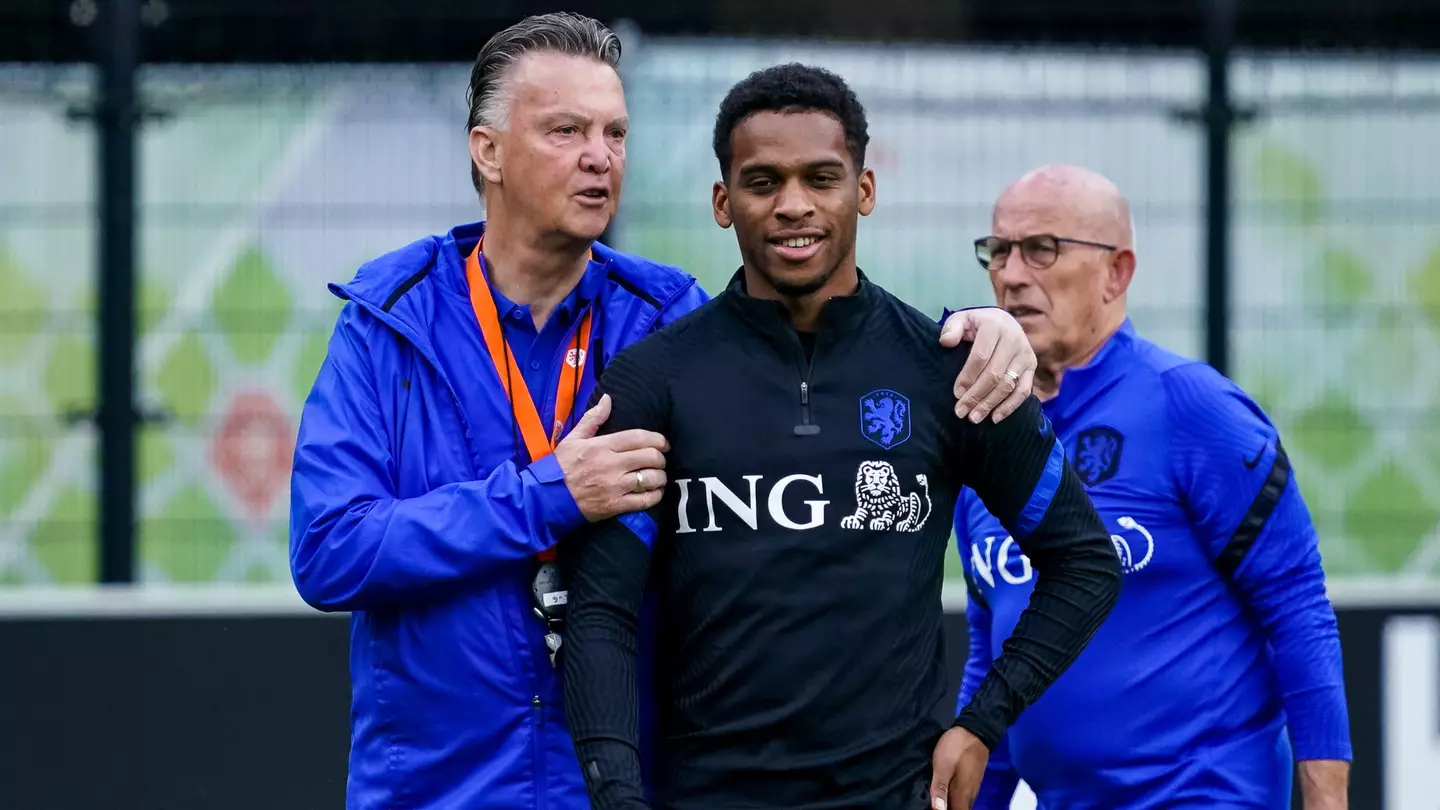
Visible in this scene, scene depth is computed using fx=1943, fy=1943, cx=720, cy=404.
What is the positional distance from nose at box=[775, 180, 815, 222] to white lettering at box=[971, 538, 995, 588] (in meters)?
1.28

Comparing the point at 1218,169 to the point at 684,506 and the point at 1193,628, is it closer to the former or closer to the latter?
the point at 1193,628

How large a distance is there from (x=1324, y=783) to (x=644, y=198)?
419cm

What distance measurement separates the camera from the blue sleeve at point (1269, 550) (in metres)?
3.83

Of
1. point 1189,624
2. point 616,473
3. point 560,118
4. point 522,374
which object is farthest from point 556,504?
point 1189,624

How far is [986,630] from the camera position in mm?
4262

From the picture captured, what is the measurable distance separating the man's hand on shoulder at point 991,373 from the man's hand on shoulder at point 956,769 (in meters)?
0.49

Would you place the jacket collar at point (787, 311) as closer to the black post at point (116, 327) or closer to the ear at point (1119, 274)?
the ear at point (1119, 274)

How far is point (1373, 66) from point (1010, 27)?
1.45m

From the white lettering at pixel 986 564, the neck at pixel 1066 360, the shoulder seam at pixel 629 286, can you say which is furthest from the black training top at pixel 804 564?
the neck at pixel 1066 360

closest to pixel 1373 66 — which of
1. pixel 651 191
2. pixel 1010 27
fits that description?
pixel 1010 27

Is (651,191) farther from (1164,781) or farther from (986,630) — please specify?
(1164,781)

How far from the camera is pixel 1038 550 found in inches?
121

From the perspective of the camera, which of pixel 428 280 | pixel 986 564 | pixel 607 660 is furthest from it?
pixel 986 564

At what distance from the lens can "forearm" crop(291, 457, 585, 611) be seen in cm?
299
